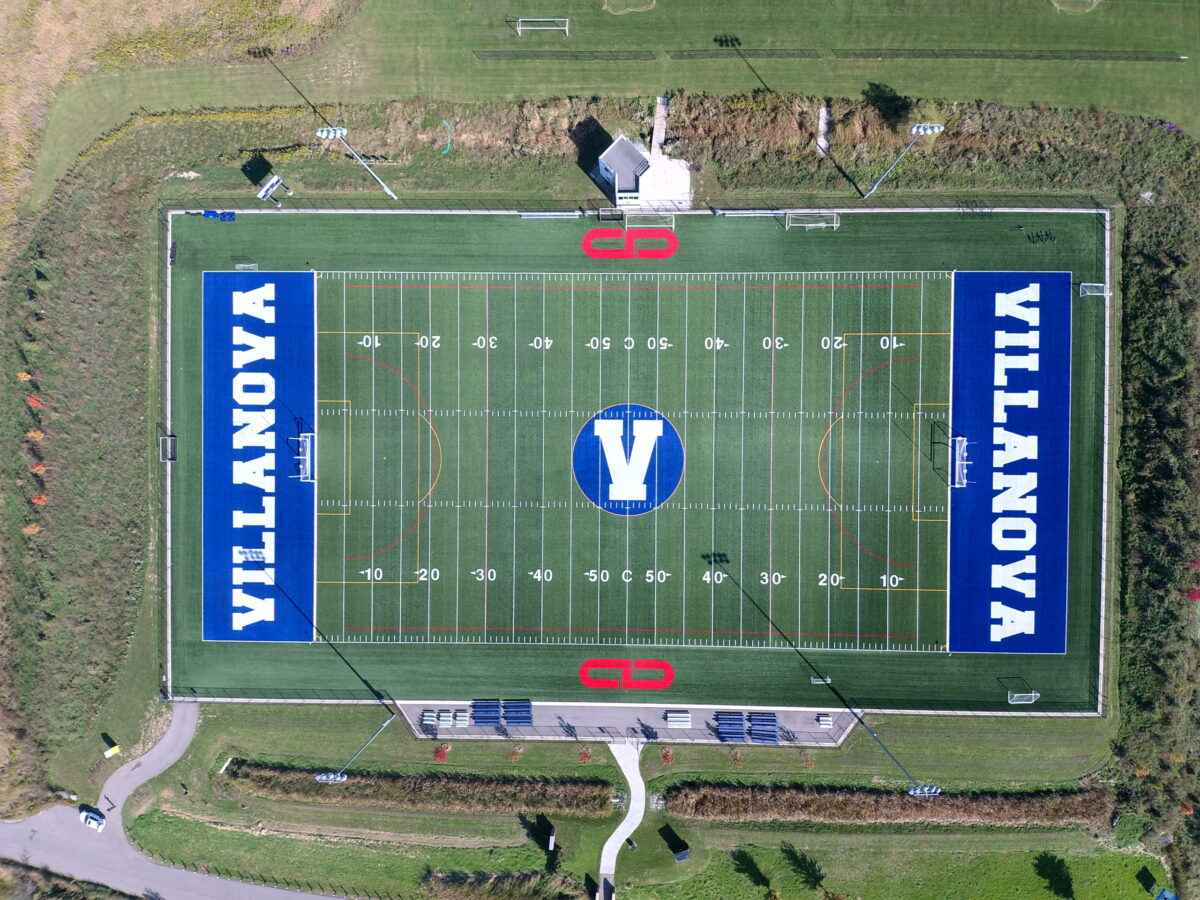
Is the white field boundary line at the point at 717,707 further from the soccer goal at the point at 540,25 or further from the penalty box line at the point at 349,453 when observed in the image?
the soccer goal at the point at 540,25

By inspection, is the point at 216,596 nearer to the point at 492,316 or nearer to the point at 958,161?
the point at 492,316

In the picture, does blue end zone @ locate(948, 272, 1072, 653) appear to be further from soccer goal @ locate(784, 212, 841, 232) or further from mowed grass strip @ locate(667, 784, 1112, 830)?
mowed grass strip @ locate(667, 784, 1112, 830)

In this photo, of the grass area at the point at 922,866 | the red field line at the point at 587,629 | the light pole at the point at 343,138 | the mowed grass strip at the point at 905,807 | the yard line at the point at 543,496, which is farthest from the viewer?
the yard line at the point at 543,496

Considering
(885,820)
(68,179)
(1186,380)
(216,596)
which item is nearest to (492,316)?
(216,596)

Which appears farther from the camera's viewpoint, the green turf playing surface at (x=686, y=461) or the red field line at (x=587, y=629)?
the red field line at (x=587, y=629)

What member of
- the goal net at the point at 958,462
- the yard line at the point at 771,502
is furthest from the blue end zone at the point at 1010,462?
the yard line at the point at 771,502

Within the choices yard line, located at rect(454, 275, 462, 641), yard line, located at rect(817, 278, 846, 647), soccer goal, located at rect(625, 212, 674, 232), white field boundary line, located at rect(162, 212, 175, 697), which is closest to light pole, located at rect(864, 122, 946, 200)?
yard line, located at rect(817, 278, 846, 647)

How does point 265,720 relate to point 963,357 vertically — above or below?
below
